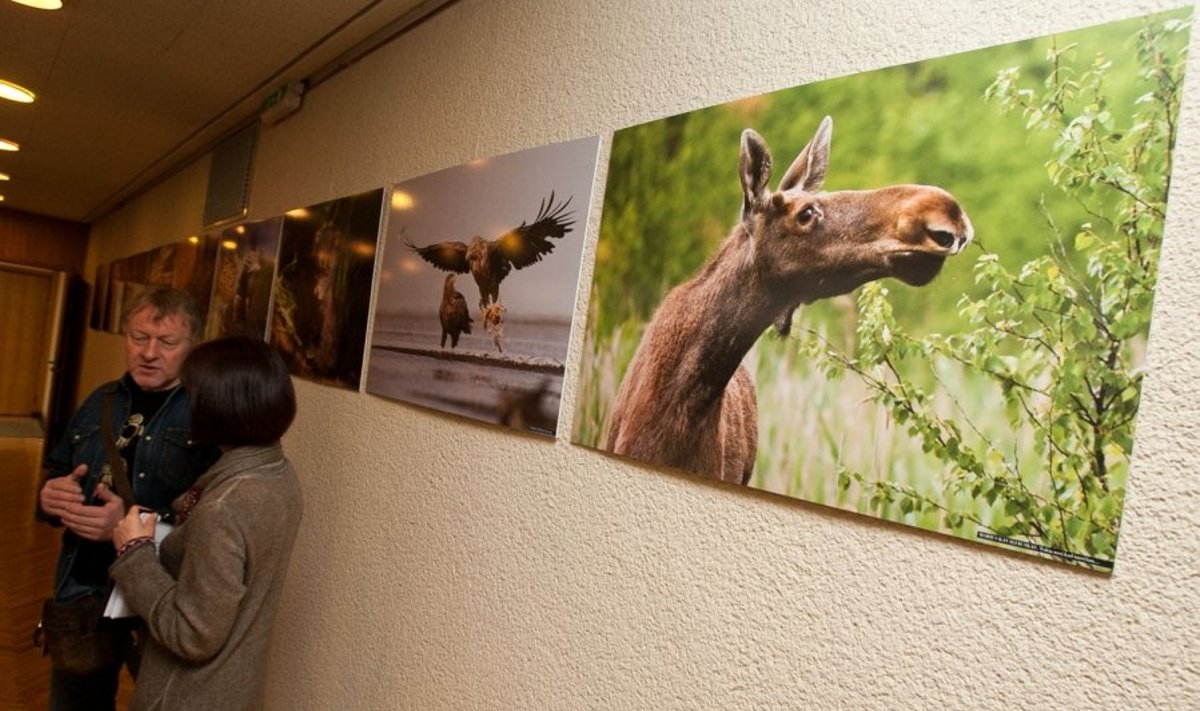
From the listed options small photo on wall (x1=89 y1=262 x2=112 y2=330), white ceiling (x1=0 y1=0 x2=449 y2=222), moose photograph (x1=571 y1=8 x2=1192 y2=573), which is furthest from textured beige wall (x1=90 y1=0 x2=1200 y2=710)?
small photo on wall (x1=89 y1=262 x2=112 y2=330)

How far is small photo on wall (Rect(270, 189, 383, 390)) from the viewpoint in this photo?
2.22 meters

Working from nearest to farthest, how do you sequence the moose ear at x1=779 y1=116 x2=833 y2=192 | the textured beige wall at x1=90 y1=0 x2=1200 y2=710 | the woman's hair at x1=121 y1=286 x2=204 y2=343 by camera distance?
1. the textured beige wall at x1=90 y1=0 x2=1200 y2=710
2. the moose ear at x1=779 y1=116 x2=833 y2=192
3. the woman's hair at x1=121 y1=286 x2=204 y2=343

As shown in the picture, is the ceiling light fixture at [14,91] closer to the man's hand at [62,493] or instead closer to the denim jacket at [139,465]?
the denim jacket at [139,465]

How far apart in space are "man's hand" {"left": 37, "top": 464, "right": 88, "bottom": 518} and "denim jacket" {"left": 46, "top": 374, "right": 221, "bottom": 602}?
5cm

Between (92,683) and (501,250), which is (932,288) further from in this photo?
(92,683)

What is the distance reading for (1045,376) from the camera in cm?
73

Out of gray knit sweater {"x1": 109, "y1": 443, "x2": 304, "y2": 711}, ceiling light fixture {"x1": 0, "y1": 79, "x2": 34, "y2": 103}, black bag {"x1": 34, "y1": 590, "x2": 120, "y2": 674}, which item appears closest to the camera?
gray knit sweater {"x1": 109, "y1": 443, "x2": 304, "y2": 711}

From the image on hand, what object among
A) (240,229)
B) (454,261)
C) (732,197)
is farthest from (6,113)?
(732,197)

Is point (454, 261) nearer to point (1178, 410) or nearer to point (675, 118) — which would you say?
point (675, 118)

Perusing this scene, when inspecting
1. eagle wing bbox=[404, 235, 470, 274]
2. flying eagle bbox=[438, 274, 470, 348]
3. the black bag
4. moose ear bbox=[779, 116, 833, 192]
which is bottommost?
the black bag

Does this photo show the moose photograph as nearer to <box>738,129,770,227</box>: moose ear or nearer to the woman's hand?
<box>738,129,770,227</box>: moose ear

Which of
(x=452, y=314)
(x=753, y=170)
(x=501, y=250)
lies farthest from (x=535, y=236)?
(x=753, y=170)

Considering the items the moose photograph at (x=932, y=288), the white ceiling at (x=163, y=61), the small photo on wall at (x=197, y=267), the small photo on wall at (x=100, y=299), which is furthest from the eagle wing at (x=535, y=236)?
the small photo on wall at (x=100, y=299)

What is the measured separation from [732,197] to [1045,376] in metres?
0.52
